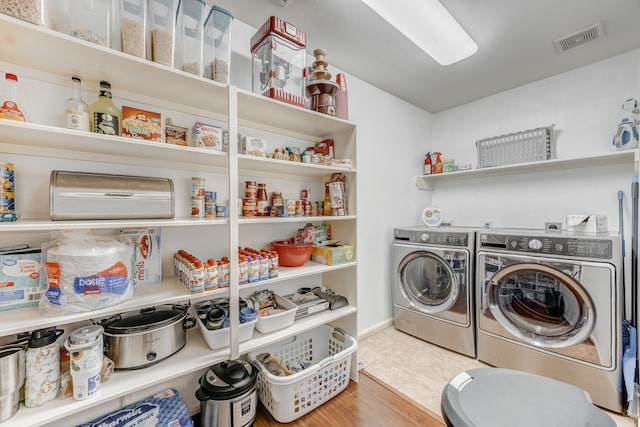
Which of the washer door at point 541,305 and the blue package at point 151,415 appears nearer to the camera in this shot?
the blue package at point 151,415

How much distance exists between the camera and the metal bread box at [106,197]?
3.14 feet

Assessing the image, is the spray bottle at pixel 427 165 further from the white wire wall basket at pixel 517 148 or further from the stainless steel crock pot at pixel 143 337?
the stainless steel crock pot at pixel 143 337

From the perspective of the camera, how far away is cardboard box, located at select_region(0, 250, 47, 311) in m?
0.96

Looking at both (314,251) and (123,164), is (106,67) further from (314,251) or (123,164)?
(314,251)

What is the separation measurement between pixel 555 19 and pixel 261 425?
9.76ft

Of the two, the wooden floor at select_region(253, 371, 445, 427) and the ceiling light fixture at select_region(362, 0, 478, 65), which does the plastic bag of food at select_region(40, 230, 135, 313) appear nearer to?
the wooden floor at select_region(253, 371, 445, 427)

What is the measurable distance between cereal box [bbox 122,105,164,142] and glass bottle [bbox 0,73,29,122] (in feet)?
1.00

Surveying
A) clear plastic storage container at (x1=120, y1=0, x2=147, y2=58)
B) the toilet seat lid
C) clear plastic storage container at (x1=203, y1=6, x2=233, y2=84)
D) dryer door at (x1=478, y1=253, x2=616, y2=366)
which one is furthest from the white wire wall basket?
clear plastic storage container at (x1=120, y1=0, x2=147, y2=58)

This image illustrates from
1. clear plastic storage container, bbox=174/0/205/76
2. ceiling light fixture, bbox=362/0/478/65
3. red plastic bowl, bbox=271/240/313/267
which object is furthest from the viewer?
red plastic bowl, bbox=271/240/313/267

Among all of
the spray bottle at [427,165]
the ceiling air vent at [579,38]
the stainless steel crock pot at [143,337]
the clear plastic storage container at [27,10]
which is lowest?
the stainless steel crock pot at [143,337]

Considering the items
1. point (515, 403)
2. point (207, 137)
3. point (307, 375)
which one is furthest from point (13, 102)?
point (515, 403)

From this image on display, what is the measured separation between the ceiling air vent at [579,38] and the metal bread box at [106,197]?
8.87 feet

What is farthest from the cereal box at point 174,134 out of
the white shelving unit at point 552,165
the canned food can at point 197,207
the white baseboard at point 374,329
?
the white shelving unit at point 552,165

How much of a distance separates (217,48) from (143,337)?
1411 millimetres
